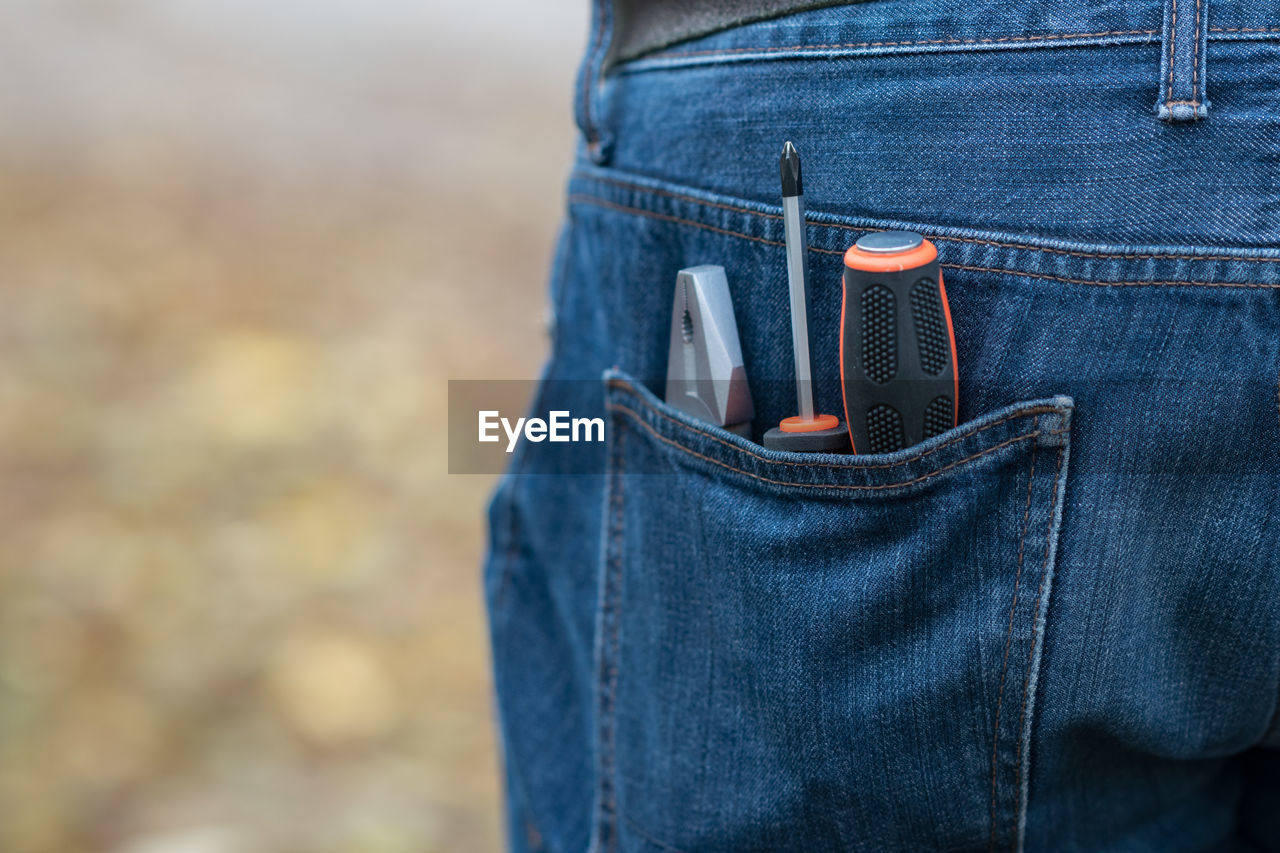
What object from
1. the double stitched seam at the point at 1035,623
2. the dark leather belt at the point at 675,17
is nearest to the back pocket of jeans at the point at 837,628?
the double stitched seam at the point at 1035,623

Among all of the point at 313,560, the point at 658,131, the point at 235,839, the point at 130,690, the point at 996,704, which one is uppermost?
the point at 658,131

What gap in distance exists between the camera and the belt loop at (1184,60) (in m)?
0.61

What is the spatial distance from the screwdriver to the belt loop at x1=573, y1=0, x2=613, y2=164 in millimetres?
245

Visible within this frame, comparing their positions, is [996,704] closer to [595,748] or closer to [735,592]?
[735,592]

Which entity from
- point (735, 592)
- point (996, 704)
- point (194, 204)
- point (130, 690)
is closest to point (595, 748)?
point (735, 592)

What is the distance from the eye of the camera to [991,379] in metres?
0.66

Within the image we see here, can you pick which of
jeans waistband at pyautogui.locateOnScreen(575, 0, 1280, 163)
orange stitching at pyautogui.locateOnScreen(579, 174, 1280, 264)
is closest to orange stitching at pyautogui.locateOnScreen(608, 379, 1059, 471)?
orange stitching at pyautogui.locateOnScreen(579, 174, 1280, 264)

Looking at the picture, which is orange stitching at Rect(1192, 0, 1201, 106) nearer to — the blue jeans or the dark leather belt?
the blue jeans

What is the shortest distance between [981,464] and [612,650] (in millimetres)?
396

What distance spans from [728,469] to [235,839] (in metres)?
1.67

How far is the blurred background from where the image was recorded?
2.05 metres

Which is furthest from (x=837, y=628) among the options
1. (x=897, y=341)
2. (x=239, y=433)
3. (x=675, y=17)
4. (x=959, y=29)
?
(x=239, y=433)

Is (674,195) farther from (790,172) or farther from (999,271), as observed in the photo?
(999,271)

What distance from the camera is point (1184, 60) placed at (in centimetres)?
61
